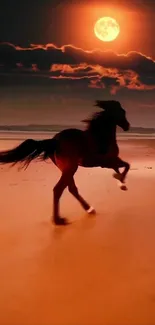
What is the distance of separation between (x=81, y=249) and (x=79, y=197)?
0.54 feet

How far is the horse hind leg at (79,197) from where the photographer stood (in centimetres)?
109

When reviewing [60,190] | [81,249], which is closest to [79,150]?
[60,190]

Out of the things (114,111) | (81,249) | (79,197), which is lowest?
(81,249)

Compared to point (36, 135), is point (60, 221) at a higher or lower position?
lower

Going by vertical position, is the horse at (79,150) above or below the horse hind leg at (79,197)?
above

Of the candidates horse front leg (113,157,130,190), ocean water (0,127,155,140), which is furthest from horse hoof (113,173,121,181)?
ocean water (0,127,155,140)

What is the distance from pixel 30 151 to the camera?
1053 millimetres

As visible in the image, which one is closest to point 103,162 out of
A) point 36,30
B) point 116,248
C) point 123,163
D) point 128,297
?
point 123,163

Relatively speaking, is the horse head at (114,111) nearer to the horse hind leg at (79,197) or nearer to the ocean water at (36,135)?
the ocean water at (36,135)

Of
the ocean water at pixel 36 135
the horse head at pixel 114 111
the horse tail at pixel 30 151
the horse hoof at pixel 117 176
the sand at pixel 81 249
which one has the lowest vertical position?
the sand at pixel 81 249

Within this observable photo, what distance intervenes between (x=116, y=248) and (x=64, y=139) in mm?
341

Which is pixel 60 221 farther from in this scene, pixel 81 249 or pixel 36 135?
pixel 36 135

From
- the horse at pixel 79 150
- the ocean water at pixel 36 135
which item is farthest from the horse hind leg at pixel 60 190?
the ocean water at pixel 36 135

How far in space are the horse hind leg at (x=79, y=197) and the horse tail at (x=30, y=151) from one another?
115mm
